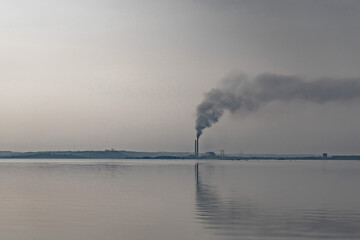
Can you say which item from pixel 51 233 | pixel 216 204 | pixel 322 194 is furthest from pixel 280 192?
pixel 51 233

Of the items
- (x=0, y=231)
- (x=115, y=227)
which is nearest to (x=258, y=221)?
(x=115, y=227)

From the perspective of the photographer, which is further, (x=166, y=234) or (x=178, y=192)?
(x=178, y=192)

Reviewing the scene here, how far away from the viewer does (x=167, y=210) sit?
33.6 meters

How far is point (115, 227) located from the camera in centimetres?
2617

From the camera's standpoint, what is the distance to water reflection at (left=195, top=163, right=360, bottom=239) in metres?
24.4

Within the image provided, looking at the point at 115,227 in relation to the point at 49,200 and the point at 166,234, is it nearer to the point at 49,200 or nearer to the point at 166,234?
the point at 166,234

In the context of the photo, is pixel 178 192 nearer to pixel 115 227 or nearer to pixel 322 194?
pixel 322 194

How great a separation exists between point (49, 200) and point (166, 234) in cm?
1771

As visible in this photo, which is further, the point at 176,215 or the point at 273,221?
the point at 176,215

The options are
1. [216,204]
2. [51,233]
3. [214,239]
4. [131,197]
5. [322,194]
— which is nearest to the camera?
[214,239]

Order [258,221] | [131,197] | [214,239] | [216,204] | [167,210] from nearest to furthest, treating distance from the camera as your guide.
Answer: [214,239], [258,221], [167,210], [216,204], [131,197]

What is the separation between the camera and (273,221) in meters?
28.6

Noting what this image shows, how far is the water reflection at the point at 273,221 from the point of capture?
2439 cm

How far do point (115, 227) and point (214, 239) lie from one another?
5839 mm
